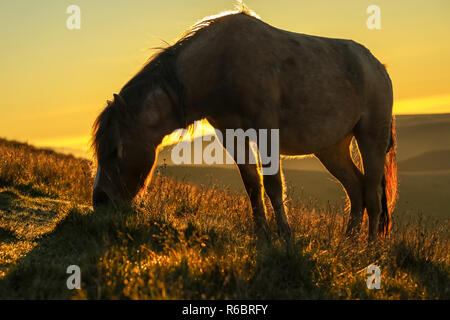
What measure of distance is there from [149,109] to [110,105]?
1.52ft

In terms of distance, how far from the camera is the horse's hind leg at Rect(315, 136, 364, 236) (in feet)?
25.4

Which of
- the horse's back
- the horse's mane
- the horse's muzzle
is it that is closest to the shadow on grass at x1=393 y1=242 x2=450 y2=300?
the horse's back

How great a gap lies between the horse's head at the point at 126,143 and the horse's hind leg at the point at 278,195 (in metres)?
1.40

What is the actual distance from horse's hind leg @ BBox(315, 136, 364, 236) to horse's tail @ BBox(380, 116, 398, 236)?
0.41 meters

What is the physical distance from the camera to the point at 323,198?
23.7 m

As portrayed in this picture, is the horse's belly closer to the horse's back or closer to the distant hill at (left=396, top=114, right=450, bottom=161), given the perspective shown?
the horse's back

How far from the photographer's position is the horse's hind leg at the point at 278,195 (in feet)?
19.3

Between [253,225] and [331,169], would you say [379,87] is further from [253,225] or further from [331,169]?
[253,225]

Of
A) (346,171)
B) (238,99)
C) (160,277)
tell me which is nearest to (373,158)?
(346,171)

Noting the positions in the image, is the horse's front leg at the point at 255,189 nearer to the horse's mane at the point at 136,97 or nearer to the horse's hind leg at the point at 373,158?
the horse's mane at the point at 136,97

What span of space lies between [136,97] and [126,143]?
57 centimetres

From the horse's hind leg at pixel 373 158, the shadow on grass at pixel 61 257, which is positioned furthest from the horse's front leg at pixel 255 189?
the horse's hind leg at pixel 373 158

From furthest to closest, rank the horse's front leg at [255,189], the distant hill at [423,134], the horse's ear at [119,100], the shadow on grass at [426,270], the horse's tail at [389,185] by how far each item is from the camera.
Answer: the distant hill at [423,134] < the horse's tail at [389,185] < the horse's front leg at [255,189] < the horse's ear at [119,100] < the shadow on grass at [426,270]
